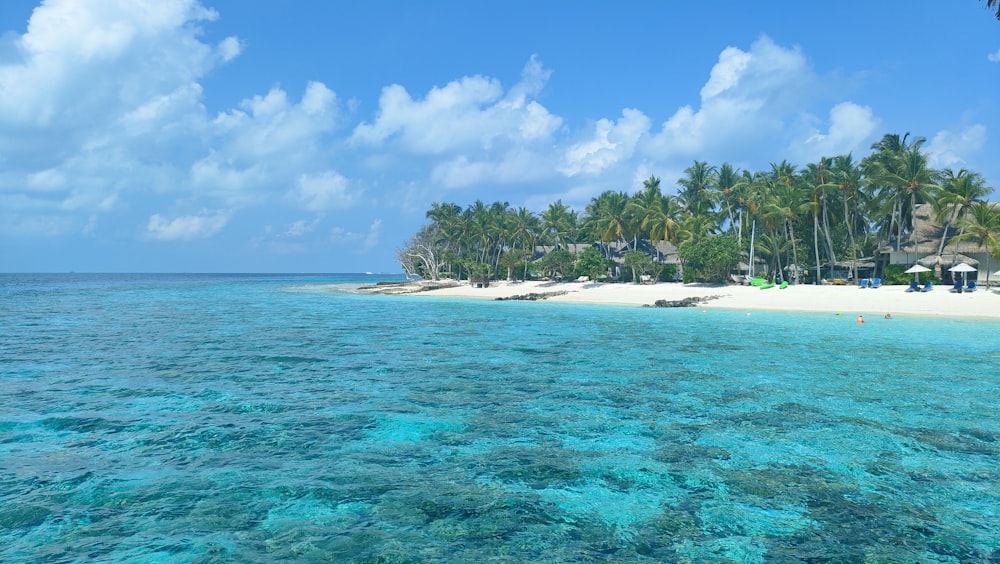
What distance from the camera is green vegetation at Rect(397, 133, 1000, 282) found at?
45.3m

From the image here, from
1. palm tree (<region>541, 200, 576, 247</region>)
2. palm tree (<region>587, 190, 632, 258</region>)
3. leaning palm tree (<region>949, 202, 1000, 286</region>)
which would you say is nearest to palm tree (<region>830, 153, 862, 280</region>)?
leaning palm tree (<region>949, 202, 1000, 286</region>)

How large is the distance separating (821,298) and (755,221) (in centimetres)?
1840

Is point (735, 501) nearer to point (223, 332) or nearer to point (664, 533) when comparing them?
point (664, 533)

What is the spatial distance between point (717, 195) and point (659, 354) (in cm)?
4424

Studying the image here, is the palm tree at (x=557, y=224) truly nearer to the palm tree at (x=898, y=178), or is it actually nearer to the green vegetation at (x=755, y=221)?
the green vegetation at (x=755, y=221)

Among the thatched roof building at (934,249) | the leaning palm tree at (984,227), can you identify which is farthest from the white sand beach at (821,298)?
the thatched roof building at (934,249)

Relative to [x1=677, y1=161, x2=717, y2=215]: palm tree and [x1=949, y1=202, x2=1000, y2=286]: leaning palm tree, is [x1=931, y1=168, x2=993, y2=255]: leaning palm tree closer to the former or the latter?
[x1=949, y1=202, x2=1000, y2=286]: leaning palm tree

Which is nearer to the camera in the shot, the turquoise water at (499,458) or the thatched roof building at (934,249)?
the turquoise water at (499,458)

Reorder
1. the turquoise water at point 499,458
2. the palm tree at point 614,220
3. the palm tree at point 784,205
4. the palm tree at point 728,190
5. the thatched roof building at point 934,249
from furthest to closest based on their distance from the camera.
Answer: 1. the palm tree at point 614,220
2. the palm tree at point 728,190
3. the palm tree at point 784,205
4. the thatched roof building at point 934,249
5. the turquoise water at point 499,458

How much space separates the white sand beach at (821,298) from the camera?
34969 mm

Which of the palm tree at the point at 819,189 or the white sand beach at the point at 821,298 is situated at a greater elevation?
the palm tree at the point at 819,189

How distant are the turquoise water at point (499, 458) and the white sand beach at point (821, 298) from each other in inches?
821

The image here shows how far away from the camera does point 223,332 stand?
83.8 ft

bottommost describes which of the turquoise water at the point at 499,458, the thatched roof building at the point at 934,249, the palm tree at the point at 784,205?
the turquoise water at the point at 499,458
